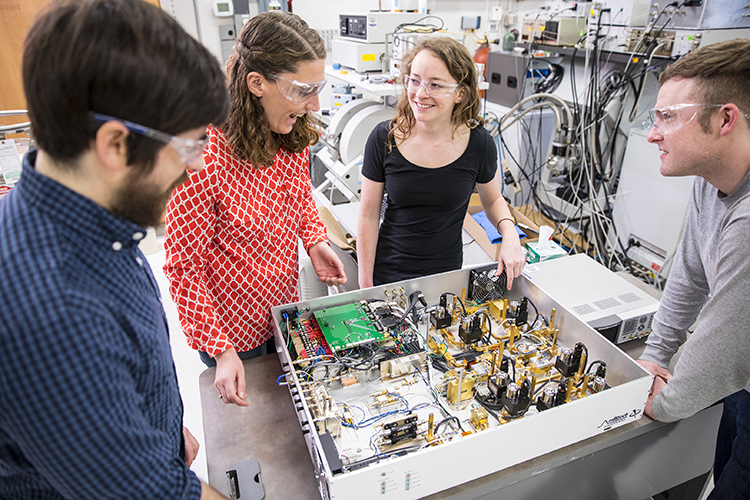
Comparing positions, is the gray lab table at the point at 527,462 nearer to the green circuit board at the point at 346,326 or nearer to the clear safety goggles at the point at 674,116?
the green circuit board at the point at 346,326

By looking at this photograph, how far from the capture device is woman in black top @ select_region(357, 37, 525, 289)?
1483mm

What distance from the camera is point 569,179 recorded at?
11.0 feet

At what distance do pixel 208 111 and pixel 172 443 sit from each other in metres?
0.55

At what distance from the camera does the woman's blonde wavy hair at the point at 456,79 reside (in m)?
1.48

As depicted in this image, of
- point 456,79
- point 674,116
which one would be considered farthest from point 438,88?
point 674,116

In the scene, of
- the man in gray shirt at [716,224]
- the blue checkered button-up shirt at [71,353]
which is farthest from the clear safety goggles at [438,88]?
the blue checkered button-up shirt at [71,353]

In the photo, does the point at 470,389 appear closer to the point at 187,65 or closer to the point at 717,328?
the point at 717,328

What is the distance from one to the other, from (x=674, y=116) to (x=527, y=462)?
877mm

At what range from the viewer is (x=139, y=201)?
1.92 feet

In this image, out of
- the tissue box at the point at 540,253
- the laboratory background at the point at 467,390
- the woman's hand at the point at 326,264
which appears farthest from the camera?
the tissue box at the point at 540,253

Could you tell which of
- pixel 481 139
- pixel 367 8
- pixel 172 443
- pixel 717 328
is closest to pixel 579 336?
pixel 717 328

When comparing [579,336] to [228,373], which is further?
[579,336]

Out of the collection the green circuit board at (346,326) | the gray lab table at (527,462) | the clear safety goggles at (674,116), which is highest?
the clear safety goggles at (674,116)

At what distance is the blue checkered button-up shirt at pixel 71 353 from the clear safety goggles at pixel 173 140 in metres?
0.10
